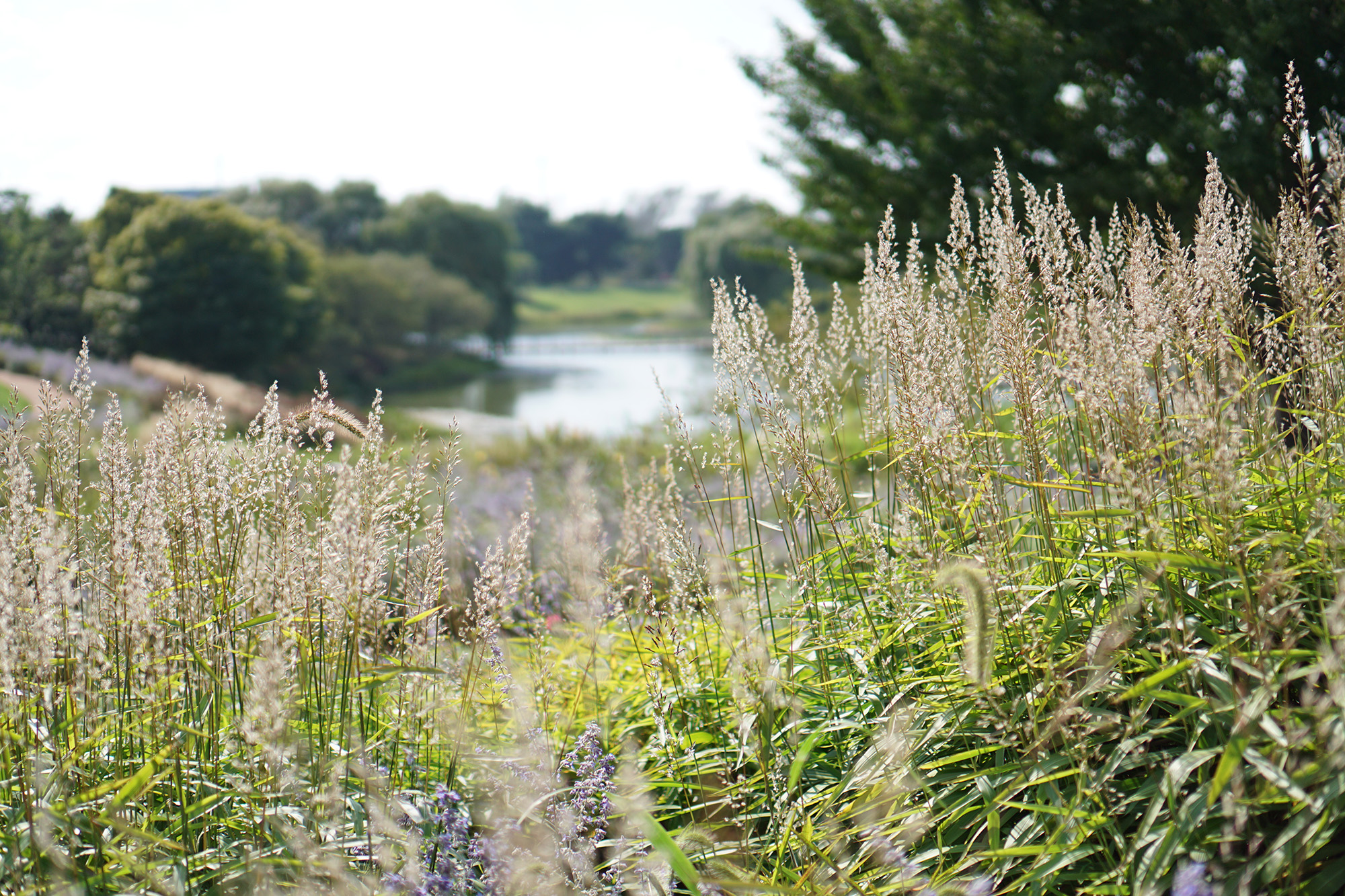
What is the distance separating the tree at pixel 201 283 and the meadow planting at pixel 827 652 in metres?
28.9

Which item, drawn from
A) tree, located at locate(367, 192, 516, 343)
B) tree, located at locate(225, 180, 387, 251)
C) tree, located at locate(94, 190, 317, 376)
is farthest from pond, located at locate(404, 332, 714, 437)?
tree, located at locate(225, 180, 387, 251)

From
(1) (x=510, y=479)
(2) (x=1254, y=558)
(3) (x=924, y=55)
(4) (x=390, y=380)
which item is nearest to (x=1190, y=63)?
(3) (x=924, y=55)

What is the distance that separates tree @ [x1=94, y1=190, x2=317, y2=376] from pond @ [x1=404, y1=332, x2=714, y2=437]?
6.38m

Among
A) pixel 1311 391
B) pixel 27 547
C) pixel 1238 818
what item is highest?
pixel 1311 391

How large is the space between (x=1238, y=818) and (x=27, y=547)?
295 centimetres

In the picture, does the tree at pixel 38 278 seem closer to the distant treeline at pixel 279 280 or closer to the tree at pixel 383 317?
the distant treeline at pixel 279 280

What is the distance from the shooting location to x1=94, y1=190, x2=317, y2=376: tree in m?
27.2

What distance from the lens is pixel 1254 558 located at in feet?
6.70

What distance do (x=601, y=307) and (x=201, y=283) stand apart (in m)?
67.6

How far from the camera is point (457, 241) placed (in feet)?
171

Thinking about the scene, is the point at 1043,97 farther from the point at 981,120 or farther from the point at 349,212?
the point at 349,212

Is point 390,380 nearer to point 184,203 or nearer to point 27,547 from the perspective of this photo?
point 184,203

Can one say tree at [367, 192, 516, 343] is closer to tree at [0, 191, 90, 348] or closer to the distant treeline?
the distant treeline

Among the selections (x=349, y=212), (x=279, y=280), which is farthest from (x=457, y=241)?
(x=279, y=280)
